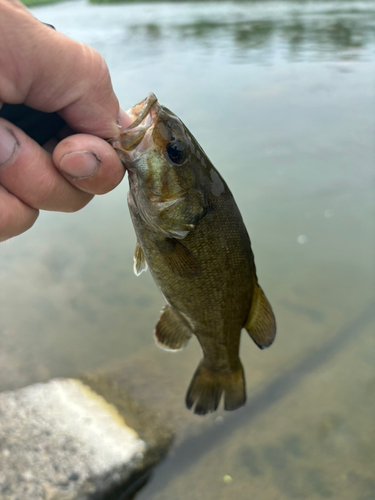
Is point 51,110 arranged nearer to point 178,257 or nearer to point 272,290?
point 178,257

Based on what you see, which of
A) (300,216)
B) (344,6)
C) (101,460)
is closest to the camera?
(101,460)

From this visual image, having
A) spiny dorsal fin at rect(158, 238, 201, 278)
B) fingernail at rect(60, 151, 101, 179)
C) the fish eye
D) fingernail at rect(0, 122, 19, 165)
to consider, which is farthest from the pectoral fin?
fingernail at rect(0, 122, 19, 165)

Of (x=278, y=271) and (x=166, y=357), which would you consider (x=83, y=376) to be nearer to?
(x=166, y=357)

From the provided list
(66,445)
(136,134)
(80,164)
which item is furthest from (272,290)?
(80,164)

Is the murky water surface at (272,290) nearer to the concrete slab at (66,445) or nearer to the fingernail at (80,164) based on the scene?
the concrete slab at (66,445)

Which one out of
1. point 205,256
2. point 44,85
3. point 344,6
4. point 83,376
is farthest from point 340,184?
point 344,6

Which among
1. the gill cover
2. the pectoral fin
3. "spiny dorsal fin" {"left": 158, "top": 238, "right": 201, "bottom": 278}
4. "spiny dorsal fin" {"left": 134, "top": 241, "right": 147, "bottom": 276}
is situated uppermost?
the gill cover

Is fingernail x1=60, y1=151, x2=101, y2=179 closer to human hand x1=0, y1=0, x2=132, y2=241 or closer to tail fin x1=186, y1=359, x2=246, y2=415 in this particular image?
human hand x1=0, y1=0, x2=132, y2=241

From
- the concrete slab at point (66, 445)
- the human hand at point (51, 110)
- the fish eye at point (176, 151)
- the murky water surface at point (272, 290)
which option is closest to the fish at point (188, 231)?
the fish eye at point (176, 151)
